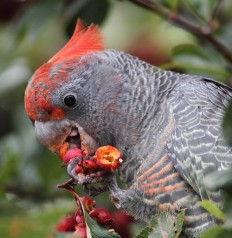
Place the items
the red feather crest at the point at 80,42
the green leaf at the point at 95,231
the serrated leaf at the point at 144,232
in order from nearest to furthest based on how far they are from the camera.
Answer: the serrated leaf at the point at 144,232 < the green leaf at the point at 95,231 < the red feather crest at the point at 80,42

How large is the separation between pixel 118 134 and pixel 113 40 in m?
1.61

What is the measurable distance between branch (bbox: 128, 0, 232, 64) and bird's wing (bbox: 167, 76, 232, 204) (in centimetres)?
28

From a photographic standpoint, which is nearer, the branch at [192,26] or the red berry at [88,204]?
the red berry at [88,204]

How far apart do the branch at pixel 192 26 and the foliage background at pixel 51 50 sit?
0.05 meters

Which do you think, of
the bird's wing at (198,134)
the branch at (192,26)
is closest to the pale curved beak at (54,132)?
the bird's wing at (198,134)

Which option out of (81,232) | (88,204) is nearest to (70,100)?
(88,204)

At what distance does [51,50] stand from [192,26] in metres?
1.85

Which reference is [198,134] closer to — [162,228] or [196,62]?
[196,62]

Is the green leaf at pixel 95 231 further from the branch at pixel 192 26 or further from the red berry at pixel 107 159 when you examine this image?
the branch at pixel 192 26

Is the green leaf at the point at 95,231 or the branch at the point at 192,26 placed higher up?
the branch at the point at 192,26

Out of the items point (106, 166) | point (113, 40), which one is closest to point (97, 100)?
point (106, 166)

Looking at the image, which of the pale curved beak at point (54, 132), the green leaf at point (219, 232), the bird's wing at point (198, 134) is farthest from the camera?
the pale curved beak at point (54, 132)

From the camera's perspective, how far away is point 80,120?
4332mm

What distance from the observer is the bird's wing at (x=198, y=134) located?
385 cm
